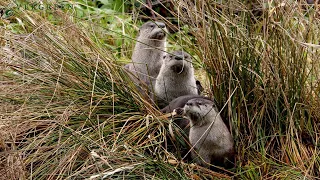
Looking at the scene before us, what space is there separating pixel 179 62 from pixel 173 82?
0.19m

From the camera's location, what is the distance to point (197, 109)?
156 inches

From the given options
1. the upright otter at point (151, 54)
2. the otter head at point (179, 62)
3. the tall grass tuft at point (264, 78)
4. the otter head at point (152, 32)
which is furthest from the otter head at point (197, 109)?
the otter head at point (152, 32)

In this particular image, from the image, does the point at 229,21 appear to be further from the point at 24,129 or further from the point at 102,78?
the point at 24,129

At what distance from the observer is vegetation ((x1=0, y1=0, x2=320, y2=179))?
3.84m

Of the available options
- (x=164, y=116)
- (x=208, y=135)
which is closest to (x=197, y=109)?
(x=208, y=135)

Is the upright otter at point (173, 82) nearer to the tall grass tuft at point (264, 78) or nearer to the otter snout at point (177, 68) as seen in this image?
the otter snout at point (177, 68)

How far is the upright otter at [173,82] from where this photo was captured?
15.4 feet

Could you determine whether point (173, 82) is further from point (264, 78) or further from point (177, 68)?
point (264, 78)

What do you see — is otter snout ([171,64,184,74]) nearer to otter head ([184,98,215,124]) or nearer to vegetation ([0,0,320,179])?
vegetation ([0,0,320,179])

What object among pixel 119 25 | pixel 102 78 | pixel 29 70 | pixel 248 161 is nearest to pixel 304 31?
pixel 248 161

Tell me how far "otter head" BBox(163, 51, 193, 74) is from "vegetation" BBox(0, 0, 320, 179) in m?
0.15

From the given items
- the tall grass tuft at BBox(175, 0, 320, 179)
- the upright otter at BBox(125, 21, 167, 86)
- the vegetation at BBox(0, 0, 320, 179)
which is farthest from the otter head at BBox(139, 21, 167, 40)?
the tall grass tuft at BBox(175, 0, 320, 179)

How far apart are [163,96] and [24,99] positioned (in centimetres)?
106

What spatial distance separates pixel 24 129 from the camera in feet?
13.2
